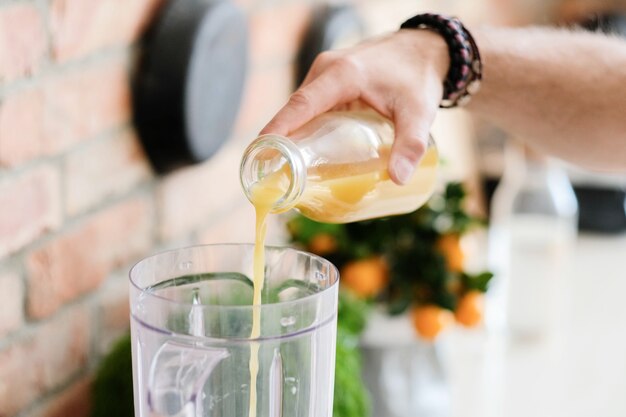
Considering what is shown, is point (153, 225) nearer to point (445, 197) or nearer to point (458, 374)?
point (445, 197)

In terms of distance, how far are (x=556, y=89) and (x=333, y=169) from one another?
0.39 meters

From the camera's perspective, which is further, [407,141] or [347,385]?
[347,385]

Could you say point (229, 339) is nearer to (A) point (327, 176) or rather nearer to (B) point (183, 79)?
(A) point (327, 176)

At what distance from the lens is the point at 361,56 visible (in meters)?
0.84

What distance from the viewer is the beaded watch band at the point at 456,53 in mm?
Result: 920

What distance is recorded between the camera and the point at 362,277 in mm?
1245

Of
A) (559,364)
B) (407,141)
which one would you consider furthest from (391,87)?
(559,364)

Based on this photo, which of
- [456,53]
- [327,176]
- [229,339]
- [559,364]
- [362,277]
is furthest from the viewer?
[559,364]

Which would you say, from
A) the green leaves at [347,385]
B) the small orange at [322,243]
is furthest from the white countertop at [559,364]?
the green leaves at [347,385]

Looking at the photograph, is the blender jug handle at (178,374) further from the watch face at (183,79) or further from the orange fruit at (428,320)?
the orange fruit at (428,320)

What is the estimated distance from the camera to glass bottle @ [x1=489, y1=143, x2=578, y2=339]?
1.70 meters

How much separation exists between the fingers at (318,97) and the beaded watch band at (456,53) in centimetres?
15

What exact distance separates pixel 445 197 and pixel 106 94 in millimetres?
562

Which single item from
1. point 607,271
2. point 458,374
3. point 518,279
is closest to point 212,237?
point 458,374
